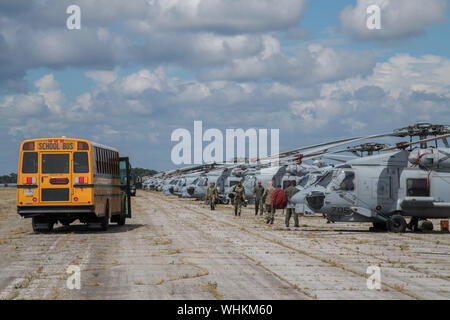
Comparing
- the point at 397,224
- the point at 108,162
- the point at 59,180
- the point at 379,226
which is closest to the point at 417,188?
the point at 397,224

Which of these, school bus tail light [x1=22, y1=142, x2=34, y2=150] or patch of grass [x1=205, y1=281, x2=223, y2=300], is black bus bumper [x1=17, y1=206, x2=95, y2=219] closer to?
school bus tail light [x1=22, y1=142, x2=34, y2=150]

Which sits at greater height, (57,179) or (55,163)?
(55,163)

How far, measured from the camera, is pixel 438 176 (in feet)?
71.1

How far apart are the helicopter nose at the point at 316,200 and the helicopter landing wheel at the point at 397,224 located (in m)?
2.37

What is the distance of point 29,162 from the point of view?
20.3 m

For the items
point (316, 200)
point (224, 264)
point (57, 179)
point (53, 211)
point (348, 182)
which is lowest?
point (224, 264)

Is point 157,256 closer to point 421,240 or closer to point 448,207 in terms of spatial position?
point 421,240

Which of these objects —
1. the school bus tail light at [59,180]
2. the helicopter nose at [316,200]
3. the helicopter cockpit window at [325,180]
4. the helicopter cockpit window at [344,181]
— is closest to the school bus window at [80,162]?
the school bus tail light at [59,180]

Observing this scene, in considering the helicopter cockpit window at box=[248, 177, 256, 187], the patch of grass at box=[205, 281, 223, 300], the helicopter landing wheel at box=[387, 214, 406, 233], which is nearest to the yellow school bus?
the helicopter landing wheel at box=[387, 214, 406, 233]

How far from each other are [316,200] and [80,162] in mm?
7955

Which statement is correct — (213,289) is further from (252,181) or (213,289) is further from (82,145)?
(252,181)

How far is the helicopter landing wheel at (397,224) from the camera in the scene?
2129 cm
